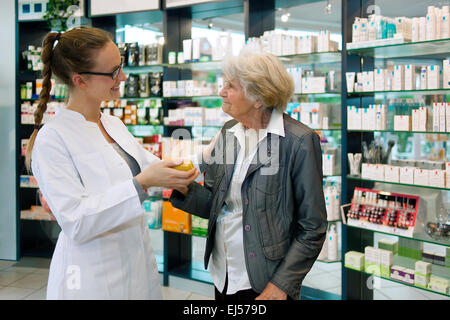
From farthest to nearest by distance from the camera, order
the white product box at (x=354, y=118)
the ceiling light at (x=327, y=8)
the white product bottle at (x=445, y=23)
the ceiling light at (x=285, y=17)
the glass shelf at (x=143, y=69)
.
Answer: the glass shelf at (x=143, y=69)
the ceiling light at (x=285, y=17)
the ceiling light at (x=327, y=8)
the white product box at (x=354, y=118)
the white product bottle at (x=445, y=23)

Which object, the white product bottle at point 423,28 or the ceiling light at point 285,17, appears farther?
the ceiling light at point 285,17

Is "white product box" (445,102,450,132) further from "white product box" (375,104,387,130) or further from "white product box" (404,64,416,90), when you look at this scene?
"white product box" (375,104,387,130)

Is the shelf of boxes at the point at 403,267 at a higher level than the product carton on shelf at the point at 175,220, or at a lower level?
lower

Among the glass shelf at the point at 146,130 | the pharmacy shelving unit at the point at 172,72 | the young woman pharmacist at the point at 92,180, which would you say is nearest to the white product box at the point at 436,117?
the pharmacy shelving unit at the point at 172,72

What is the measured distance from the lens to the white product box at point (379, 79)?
11.2 feet

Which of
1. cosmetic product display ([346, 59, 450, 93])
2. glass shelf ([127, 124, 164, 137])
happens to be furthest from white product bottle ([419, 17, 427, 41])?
glass shelf ([127, 124, 164, 137])

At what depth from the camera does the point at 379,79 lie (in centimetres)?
342

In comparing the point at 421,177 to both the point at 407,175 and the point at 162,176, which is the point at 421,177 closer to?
the point at 407,175

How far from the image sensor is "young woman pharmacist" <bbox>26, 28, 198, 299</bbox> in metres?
1.37

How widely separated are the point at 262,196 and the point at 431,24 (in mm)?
2329

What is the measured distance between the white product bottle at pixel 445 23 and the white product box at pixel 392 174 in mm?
1072

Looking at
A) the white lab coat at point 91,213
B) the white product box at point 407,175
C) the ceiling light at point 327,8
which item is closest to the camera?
the white lab coat at point 91,213

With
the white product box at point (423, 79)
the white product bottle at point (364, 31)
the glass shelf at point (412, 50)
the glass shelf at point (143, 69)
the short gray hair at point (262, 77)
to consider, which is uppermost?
the white product bottle at point (364, 31)

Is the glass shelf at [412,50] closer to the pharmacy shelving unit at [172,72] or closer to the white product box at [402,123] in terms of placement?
the pharmacy shelving unit at [172,72]
